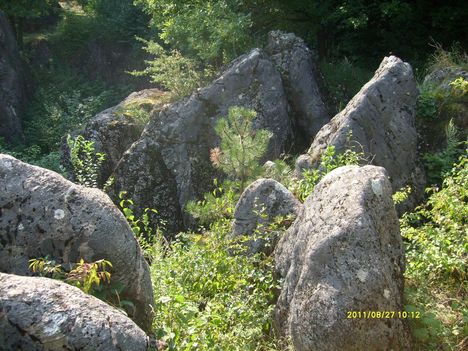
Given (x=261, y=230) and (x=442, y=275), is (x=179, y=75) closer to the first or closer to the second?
(x=261, y=230)

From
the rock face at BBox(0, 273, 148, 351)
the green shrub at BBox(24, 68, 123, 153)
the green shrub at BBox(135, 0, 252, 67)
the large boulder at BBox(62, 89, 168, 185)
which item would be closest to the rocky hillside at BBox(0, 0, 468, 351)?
the rock face at BBox(0, 273, 148, 351)

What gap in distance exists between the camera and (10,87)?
62.6 ft

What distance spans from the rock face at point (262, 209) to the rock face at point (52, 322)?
2.90 metres

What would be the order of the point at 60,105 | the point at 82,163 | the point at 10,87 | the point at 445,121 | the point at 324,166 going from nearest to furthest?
the point at 324,166
the point at 82,163
the point at 445,121
the point at 10,87
the point at 60,105

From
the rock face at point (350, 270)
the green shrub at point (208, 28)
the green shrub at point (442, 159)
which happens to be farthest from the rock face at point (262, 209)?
the green shrub at point (208, 28)

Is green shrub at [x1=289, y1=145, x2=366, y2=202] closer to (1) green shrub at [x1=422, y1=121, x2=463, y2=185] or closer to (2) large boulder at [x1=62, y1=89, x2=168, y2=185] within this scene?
(1) green shrub at [x1=422, y1=121, x2=463, y2=185]

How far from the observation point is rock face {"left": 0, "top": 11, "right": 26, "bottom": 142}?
61.0 ft

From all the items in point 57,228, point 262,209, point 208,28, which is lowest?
point 262,209

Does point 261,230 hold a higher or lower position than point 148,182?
higher

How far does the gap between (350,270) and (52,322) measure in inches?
92.6

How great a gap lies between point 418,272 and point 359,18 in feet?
29.0

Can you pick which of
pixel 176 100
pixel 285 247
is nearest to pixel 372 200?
pixel 285 247

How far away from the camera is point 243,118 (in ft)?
27.5
